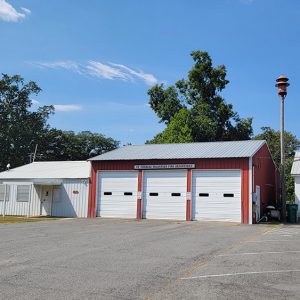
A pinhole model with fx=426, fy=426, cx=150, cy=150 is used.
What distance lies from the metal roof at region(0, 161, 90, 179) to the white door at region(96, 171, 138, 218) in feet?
5.39

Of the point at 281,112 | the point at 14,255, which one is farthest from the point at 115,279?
the point at 281,112

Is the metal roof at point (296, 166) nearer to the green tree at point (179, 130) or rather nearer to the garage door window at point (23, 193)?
the green tree at point (179, 130)

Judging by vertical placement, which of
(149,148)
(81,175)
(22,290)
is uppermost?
(149,148)

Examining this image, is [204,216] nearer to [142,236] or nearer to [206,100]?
[142,236]

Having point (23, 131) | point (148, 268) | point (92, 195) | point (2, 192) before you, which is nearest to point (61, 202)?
point (92, 195)

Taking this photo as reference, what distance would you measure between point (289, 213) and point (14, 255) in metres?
20.1

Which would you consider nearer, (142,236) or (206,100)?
(142,236)

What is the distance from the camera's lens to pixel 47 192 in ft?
103

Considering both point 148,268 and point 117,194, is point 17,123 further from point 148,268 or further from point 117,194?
point 148,268

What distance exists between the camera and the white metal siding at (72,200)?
29.8 metres

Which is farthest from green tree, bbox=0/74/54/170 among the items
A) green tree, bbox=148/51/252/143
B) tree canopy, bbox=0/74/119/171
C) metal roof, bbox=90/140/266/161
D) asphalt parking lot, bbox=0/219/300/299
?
asphalt parking lot, bbox=0/219/300/299

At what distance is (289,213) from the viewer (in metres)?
27.0

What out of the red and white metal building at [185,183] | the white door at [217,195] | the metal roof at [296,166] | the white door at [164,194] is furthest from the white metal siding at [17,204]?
the metal roof at [296,166]

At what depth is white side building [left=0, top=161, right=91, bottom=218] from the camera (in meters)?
30.1
